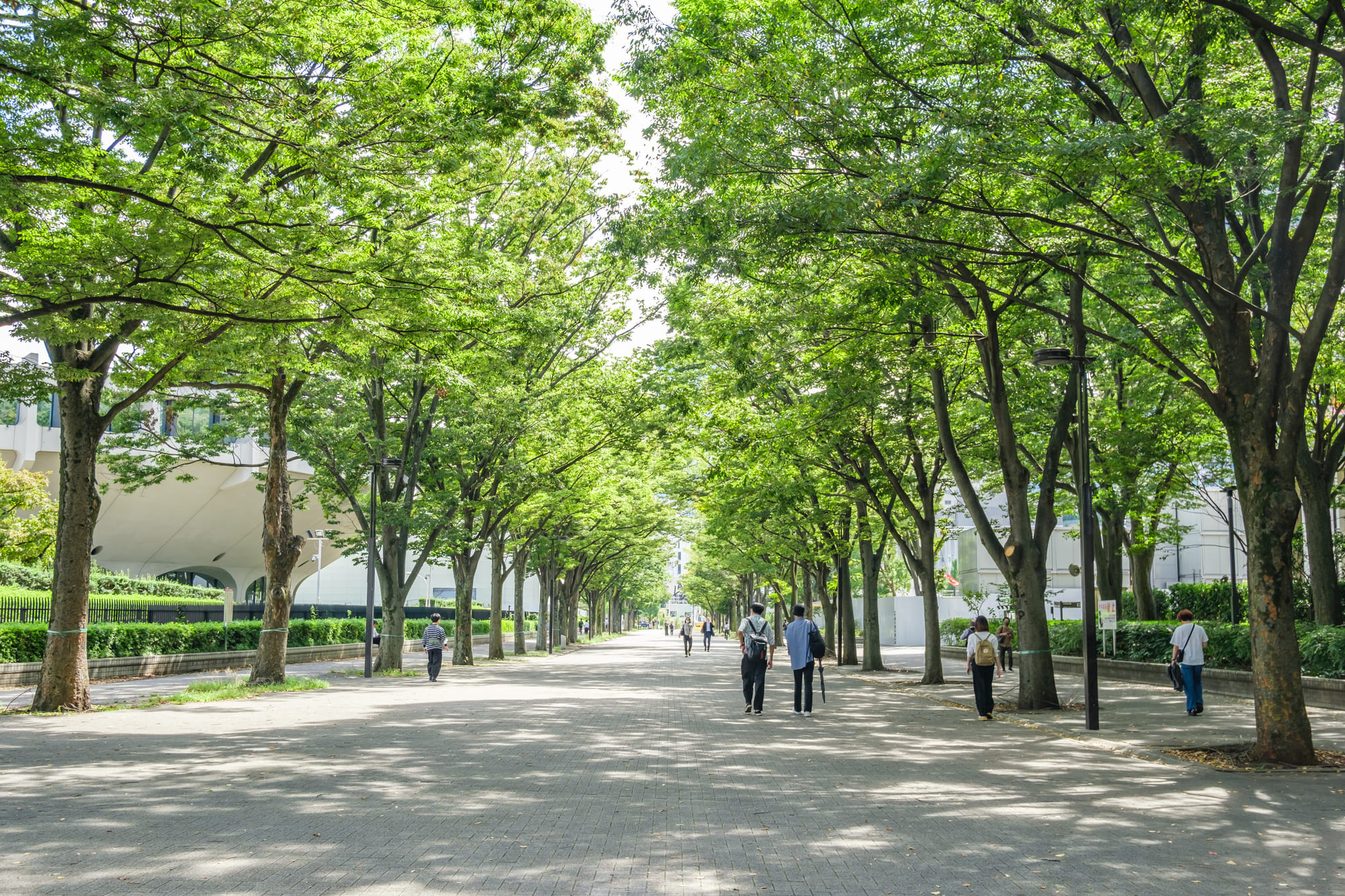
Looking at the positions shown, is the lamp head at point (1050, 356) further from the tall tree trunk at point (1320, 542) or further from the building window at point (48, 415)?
the building window at point (48, 415)

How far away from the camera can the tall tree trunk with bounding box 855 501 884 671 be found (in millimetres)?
28375

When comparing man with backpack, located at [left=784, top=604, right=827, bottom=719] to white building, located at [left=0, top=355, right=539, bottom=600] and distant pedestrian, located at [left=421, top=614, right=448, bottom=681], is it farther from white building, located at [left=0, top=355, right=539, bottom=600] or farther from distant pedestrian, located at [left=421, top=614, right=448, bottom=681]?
white building, located at [left=0, top=355, right=539, bottom=600]

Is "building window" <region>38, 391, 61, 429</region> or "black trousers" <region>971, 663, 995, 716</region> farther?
"building window" <region>38, 391, 61, 429</region>

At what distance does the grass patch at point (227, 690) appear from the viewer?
56.3 feet

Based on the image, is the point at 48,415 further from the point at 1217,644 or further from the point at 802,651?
the point at 1217,644

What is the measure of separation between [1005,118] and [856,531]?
67.6ft

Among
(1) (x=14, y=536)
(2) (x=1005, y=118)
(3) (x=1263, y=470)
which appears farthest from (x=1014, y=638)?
(1) (x=14, y=536)

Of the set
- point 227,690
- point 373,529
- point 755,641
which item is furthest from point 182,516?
point 755,641

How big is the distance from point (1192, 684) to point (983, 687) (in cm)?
308

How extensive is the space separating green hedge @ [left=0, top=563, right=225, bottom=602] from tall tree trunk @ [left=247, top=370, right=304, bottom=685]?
22.7 feet

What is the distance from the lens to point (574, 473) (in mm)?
32250

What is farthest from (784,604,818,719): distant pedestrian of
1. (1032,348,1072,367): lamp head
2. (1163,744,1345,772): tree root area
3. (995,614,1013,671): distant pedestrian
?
(995,614,1013,671): distant pedestrian

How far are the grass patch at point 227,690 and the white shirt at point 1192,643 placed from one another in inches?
597

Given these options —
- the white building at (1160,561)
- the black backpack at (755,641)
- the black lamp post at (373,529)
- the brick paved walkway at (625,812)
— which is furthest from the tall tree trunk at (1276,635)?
the white building at (1160,561)
